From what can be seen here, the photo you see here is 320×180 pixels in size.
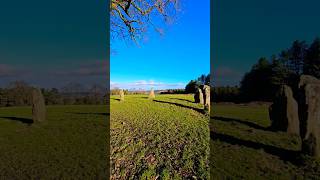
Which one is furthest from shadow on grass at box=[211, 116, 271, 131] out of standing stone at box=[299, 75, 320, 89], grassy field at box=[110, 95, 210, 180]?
standing stone at box=[299, 75, 320, 89]

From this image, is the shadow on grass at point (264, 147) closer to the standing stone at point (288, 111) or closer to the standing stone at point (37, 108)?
the standing stone at point (288, 111)

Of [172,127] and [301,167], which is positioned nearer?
[301,167]

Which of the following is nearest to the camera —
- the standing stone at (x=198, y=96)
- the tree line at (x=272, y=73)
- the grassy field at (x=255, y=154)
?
the grassy field at (x=255, y=154)

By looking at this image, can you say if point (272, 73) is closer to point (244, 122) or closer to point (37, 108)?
point (244, 122)

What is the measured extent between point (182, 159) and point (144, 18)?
18.8ft

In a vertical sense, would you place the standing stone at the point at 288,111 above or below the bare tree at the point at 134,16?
below

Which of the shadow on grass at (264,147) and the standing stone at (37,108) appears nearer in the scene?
the shadow on grass at (264,147)

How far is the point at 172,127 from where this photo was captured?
19.8 meters

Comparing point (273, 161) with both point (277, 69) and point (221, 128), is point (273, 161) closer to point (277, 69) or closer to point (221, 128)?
point (221, 128)

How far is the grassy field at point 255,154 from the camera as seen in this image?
8953mm

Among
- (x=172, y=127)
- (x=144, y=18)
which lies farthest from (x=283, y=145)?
(x=172, y=127)


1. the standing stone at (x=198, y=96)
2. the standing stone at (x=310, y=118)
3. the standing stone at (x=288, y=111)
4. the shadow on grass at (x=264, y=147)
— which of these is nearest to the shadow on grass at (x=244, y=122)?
the standing stone at (x=288, y=111)

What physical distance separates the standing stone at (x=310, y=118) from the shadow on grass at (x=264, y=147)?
1.49 feet

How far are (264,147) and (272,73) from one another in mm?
12342
